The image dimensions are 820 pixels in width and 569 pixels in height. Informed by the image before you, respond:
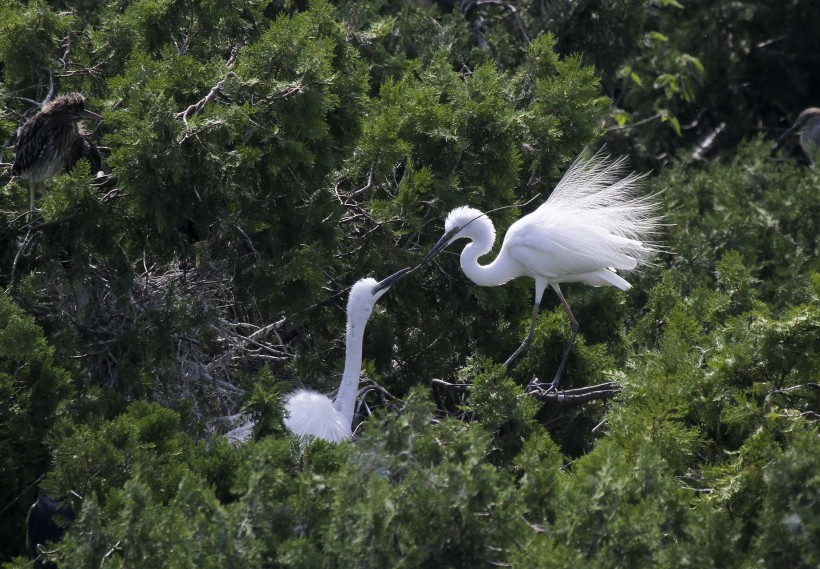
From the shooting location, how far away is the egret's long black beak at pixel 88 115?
19.2ft

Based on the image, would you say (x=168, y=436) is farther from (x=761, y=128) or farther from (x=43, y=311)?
(x=761, y=128)

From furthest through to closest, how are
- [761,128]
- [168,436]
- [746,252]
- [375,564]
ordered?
[761,128] → [746,252] → [168,436] → [375,564]

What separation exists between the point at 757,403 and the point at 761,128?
265 inches

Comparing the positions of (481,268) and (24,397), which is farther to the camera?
(481,268)

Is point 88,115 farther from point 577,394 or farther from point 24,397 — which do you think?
point 577,394

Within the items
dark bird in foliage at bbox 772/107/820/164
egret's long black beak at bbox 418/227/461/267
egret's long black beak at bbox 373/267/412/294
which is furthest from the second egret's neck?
dark bird in foliage at bbox 772/107/820/164

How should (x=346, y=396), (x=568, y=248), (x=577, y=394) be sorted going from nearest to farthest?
(x=346, y=396) → (x=577, y=394) → (x=568, y=248)

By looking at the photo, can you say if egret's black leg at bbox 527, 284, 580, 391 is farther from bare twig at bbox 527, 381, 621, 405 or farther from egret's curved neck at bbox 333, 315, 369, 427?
egret's curved neck at bbox 333, 315, 369, 427

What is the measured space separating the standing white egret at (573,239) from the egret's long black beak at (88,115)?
2107mm

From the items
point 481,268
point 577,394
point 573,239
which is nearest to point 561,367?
point 577,394

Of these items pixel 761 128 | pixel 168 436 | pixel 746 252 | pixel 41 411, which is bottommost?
pixel 761 128

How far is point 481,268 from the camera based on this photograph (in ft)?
20.4

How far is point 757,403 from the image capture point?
173 inches

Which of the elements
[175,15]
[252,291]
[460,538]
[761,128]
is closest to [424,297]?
[252,291]
